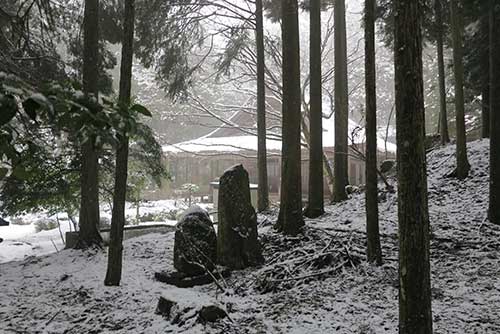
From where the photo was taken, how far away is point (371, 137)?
5883 mm

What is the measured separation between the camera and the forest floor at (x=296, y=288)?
4.50 meters

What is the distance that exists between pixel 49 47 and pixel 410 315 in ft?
29.6

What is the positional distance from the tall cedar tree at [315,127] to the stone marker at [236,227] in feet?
8.83

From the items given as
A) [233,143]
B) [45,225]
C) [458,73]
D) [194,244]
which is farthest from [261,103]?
[45,225]

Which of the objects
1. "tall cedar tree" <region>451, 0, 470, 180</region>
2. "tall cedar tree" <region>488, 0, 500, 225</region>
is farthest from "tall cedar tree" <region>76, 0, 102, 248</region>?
"tall cedar tree" <region>451, 0, 470, 180</region>

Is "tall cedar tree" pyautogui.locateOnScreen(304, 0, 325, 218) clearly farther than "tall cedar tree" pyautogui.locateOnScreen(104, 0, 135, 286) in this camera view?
Yes

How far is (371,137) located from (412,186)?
8.88 feet

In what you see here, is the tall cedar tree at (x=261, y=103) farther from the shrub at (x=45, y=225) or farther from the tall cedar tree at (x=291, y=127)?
the shrub at (x=45, y=225)

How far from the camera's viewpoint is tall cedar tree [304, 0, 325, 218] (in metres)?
9.30

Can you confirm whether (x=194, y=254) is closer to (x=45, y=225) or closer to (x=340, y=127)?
(x=340, y=127)

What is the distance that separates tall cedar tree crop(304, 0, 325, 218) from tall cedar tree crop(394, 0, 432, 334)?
19.4ft

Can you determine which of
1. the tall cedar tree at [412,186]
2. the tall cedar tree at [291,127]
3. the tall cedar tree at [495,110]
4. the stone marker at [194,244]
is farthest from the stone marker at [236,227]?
the tall cedar tree at [495,110]

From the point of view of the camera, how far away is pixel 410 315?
10.8ft

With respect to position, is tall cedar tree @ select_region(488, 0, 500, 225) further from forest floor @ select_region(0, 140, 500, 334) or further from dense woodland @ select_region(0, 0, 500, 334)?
forest floor @ select_region(0, 140, 500, 334)
